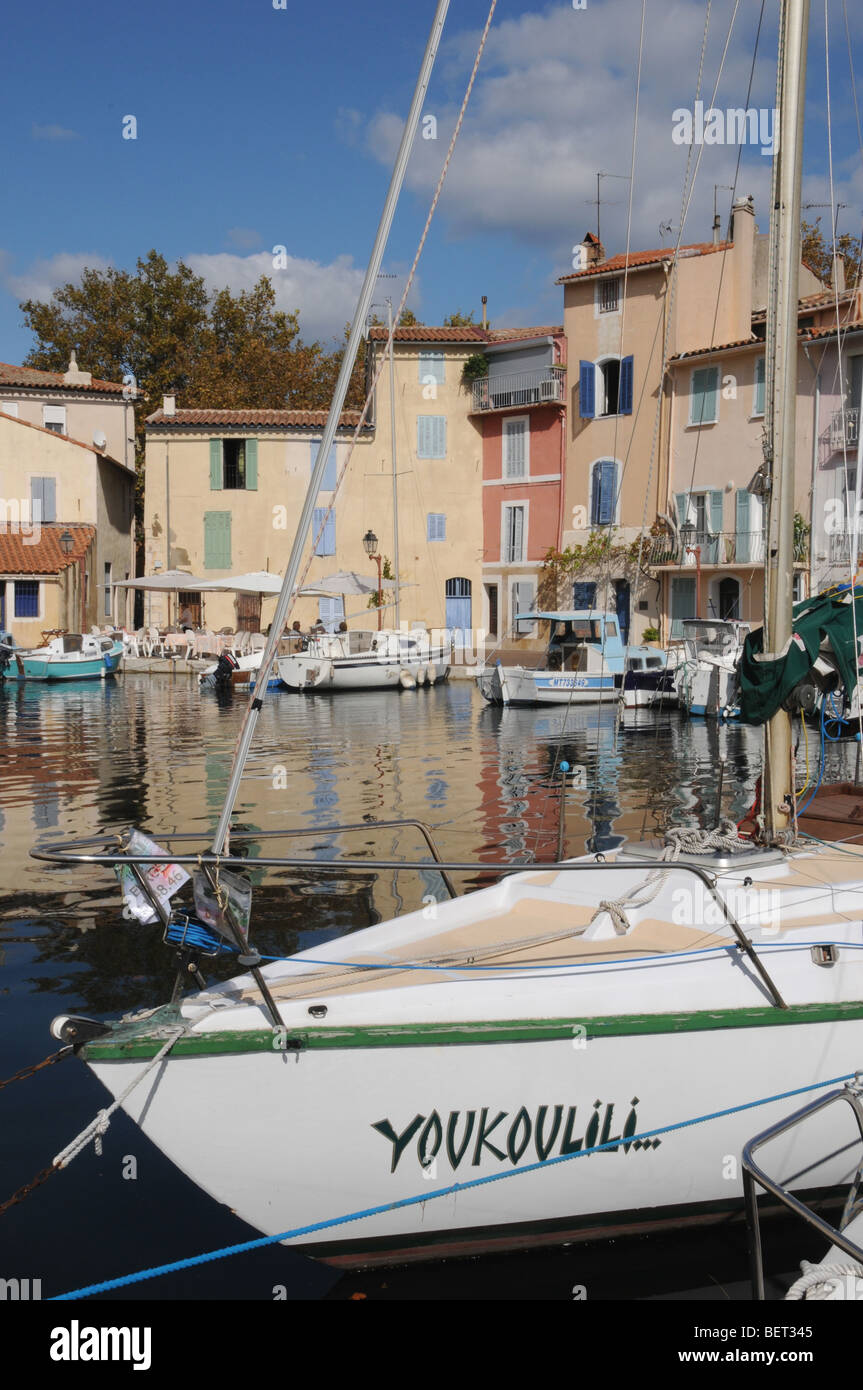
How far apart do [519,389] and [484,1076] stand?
127 ft

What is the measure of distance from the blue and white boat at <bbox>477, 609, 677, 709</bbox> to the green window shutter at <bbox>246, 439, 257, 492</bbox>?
16372 millimetres

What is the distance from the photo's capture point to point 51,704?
29234 mm

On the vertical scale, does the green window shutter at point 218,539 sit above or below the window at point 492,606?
above

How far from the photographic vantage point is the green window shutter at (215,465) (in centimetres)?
4250

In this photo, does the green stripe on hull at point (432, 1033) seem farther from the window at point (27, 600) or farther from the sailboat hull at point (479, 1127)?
the window at point (27, 600)

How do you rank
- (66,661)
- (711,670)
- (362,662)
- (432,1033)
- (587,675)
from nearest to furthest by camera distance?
(432,1033) → (711,670) → (587,675) → (362,662) → (66,661)

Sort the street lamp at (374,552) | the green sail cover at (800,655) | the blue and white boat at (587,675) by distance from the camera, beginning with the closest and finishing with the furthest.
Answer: the green sail cover at (800,655)
the blue and white boat at (587,675)
the street lamp at (374,552)

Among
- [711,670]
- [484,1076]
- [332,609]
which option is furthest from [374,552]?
[484,1076]

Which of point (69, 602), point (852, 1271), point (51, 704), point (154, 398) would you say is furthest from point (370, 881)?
point (154, 398)

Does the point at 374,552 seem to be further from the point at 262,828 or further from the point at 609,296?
the point at 262,828

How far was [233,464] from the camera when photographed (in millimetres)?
43031

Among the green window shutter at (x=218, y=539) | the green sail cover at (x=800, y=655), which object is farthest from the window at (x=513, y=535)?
the green sail cover at (x=800, y=655)

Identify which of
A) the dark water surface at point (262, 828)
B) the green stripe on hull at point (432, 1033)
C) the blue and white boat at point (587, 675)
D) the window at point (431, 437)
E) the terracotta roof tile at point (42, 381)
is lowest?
the dark water surface at point (262, 828)

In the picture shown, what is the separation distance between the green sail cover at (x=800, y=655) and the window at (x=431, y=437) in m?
35.4
